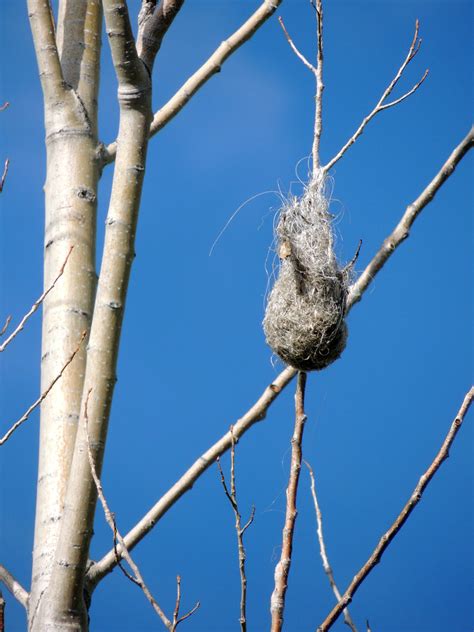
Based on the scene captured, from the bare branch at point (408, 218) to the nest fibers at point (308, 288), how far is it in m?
0.11

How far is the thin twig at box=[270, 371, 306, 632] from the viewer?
124cm

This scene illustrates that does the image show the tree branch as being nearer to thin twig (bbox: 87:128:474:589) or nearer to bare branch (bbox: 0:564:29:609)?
thin twig (bbox: 87:128:474:589)

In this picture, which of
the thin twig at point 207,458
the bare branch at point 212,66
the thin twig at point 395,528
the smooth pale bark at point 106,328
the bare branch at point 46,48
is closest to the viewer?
the thin twig at point 395,528

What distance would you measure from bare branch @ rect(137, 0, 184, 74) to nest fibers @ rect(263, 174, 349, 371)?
1.61 ft

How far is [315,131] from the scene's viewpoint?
5.53 ft

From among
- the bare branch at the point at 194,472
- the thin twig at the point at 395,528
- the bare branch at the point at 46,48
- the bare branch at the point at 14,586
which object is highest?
the bare branch at the point at 46,48

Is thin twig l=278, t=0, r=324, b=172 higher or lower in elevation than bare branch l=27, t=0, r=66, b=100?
lower

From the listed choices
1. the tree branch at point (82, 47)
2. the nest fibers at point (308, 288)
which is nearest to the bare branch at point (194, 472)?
the nest fibers at point (308, 288)

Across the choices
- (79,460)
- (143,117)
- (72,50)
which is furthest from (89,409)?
(72,50)

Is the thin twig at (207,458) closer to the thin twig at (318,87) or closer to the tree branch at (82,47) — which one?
the thin twig at (318,87)

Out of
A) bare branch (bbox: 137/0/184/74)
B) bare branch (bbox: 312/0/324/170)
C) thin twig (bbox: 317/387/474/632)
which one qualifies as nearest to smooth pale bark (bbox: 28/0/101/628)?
bare branch (bbox: 137/0/184/74)

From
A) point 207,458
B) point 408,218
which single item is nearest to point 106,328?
point 207,458

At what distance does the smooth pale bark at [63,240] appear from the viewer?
178 cm

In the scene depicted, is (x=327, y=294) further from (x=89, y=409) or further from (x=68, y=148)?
(x=68, y=148)
